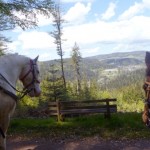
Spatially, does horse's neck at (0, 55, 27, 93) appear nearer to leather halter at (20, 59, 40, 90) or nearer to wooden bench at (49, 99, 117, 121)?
leather halter at (20, 59, 40, 90)

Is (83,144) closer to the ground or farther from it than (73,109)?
closer to the ground

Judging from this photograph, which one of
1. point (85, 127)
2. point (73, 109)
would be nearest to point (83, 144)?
point (85, 127)

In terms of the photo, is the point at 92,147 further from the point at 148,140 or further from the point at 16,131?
the point at 16,131

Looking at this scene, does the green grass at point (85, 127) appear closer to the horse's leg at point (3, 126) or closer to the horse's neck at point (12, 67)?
the horse's leg at point (3, 126)

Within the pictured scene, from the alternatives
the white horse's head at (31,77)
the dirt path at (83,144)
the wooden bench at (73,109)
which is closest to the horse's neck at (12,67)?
the white horse's head at (31,77)

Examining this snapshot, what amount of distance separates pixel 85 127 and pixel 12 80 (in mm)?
8548

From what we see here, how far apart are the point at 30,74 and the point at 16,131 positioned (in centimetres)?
842

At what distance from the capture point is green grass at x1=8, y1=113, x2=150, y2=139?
1398cm

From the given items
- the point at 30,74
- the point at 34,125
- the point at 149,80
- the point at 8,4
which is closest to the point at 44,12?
the point at 8,4

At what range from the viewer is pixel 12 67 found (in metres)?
7.27

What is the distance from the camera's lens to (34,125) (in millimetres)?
15969

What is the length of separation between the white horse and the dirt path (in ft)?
17.1

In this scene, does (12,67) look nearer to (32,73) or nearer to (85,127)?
(32,73)

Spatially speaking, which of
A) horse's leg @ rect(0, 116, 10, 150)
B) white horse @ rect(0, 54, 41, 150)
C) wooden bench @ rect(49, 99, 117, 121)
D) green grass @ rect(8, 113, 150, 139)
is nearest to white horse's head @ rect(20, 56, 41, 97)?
white horse @ rect(0, 54, 41, 150)
